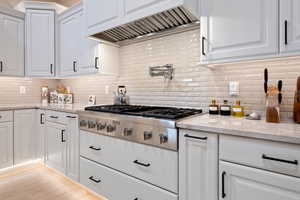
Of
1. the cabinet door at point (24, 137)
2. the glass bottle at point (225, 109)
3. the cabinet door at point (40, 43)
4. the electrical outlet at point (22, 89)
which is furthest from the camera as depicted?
the electrical outlet at point (22, 89)

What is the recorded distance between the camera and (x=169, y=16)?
1.61 m

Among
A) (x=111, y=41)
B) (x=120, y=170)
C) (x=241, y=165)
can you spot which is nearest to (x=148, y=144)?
(x=120, y=170)

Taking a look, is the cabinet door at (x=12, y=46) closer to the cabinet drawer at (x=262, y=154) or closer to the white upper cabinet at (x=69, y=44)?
the white upper cabinet at (x=69, y=44)

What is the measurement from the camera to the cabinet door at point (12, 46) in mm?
2598

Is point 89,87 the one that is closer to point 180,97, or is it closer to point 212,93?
point 180,97

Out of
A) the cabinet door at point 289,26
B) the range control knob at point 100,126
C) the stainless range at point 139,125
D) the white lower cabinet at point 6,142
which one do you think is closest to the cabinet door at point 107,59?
the stainless range at point 139,125

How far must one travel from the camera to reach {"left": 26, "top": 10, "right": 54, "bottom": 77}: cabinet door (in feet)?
9.12

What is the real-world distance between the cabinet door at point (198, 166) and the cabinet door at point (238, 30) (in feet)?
2.05

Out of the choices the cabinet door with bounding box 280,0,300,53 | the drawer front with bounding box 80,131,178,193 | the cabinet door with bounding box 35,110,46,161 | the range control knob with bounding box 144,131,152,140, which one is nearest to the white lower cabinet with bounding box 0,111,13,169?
the cabinet door with bounding box 35,110,46,161

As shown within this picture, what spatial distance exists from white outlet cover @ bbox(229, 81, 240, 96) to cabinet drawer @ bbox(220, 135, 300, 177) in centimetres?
66

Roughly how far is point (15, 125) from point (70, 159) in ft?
3.40

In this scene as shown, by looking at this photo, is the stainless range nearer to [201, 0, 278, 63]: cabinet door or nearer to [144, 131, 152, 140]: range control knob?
[144, 131, 152, 140]: range control knob

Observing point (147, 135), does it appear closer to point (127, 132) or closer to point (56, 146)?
point (127, 132)

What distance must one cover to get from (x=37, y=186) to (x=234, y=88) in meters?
2.40
